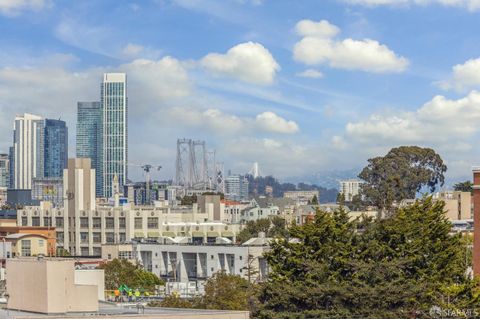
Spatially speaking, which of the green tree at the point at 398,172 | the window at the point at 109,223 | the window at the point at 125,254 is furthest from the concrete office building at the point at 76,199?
the green tree at the point at 398,172

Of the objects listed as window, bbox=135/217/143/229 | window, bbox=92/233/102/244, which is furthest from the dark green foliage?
window, bbox=92/233/102/244

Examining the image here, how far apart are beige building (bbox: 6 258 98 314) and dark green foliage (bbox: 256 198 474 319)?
804 inches

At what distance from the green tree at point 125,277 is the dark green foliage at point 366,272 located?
4109 centimetres

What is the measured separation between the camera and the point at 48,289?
41.9 metres

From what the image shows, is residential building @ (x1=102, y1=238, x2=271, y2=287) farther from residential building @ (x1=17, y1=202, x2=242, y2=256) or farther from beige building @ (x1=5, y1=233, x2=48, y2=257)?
residential building @ (x1=17, y1=202, x2=242, y2=256)

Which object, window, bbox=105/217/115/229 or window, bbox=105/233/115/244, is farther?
window, bbox=105/217/115/229

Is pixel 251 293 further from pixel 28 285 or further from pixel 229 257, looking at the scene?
pixel 229 257

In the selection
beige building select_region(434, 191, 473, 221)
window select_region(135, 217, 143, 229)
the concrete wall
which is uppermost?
beige building select_region(434, 191, 473, 221)

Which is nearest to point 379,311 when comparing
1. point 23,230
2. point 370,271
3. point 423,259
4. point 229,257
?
point 370,271

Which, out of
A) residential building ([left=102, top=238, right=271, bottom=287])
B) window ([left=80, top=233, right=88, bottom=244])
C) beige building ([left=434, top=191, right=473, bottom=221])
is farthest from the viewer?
window ([left=80, top=233, right=88, bottom=244])

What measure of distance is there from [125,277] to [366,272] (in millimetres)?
48985

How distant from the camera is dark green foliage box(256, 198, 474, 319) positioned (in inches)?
2435

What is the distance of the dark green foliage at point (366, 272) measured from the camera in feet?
203

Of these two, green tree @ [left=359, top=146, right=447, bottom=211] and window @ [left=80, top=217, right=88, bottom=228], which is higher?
green tree @ [left=359, top=146, right=447, bottom=211]
